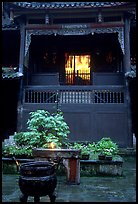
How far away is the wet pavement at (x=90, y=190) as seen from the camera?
6.62 metres

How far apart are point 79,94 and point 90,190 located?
27.2ft

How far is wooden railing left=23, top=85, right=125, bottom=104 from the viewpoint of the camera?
15.0 m

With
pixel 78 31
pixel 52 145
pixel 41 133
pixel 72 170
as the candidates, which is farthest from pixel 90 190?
pixel 78 31

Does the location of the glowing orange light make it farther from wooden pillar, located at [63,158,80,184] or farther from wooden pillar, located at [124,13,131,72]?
wooden pillar, located at [124,13,131,72]

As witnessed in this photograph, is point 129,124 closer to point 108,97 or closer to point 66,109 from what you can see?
point 108,97

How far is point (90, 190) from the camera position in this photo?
7469 millimetres

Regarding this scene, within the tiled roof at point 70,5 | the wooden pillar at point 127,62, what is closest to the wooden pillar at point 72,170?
the wooden pillar at point 127,62

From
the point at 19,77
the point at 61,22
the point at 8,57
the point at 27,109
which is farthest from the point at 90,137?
the point at 8,57

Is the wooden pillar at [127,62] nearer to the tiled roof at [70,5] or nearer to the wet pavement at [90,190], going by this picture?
the tiled roof at [70,5]

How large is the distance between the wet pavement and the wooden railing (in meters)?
6.09

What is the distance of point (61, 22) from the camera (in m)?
15.9

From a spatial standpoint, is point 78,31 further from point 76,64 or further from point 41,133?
point 41,133

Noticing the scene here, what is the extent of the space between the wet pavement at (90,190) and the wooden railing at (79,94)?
6093mm

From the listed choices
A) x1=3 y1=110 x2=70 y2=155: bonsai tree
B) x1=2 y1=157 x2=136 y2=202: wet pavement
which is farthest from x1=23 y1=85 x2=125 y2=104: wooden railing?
x1=2 y1=157 x2=136 y2=202: wet pavement
